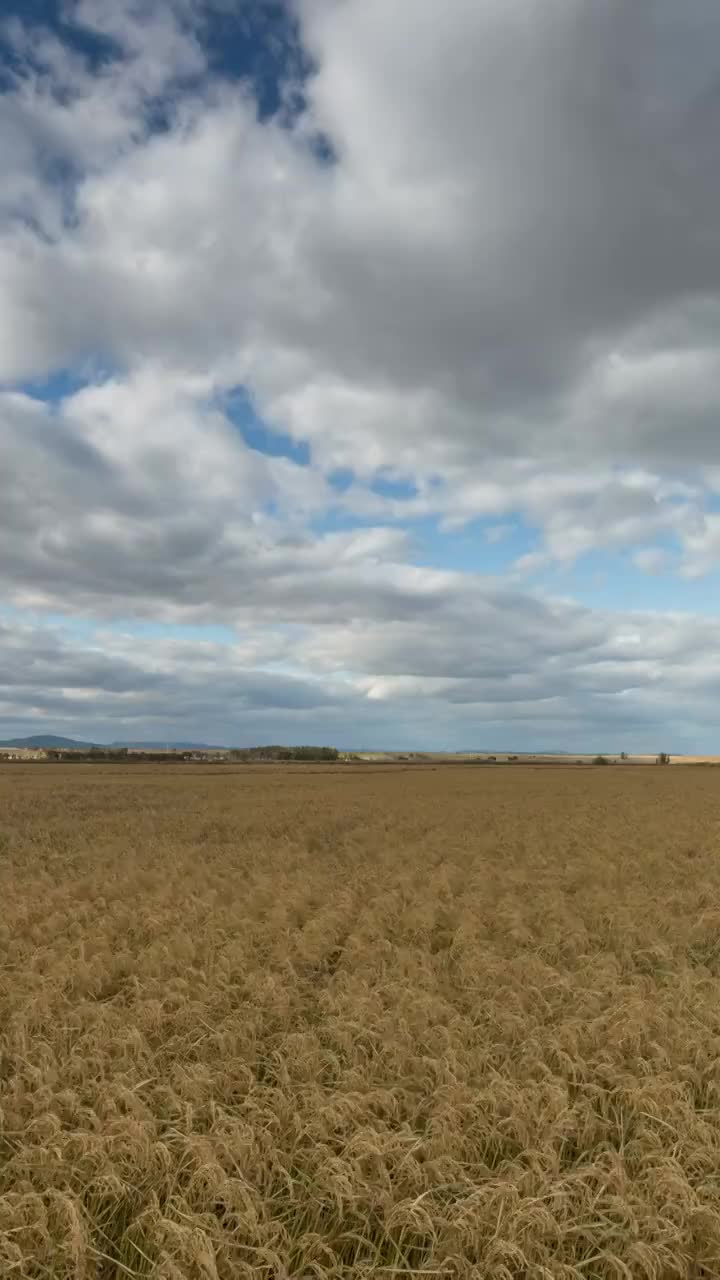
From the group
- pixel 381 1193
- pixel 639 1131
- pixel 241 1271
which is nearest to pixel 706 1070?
pixel 639 1131

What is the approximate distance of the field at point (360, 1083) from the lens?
198 inches

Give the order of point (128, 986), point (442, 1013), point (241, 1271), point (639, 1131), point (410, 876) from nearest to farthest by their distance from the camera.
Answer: point (241, 1271) → point (639, 1131) → point (442, 1013) → point (128, 986) → point (410, 876)

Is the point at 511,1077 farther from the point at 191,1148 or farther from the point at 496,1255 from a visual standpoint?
the point at 191,1148

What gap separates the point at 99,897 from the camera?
1606 cm

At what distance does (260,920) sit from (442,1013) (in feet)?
20.6

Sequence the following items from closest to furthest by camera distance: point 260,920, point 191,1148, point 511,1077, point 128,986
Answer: point 191,1148, point 511,1077, point 128,986, point 260,920

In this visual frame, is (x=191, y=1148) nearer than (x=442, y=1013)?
Yes

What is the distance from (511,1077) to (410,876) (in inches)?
429

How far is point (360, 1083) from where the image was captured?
6883 mm

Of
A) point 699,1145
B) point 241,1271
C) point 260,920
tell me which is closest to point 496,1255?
point 241,1271

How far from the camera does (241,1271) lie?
4.75 metres

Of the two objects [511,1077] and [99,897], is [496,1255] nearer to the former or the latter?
[511,1077]

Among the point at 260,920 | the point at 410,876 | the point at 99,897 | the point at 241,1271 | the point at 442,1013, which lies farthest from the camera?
the point at 410,876

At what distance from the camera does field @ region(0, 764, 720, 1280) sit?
5031 mm
